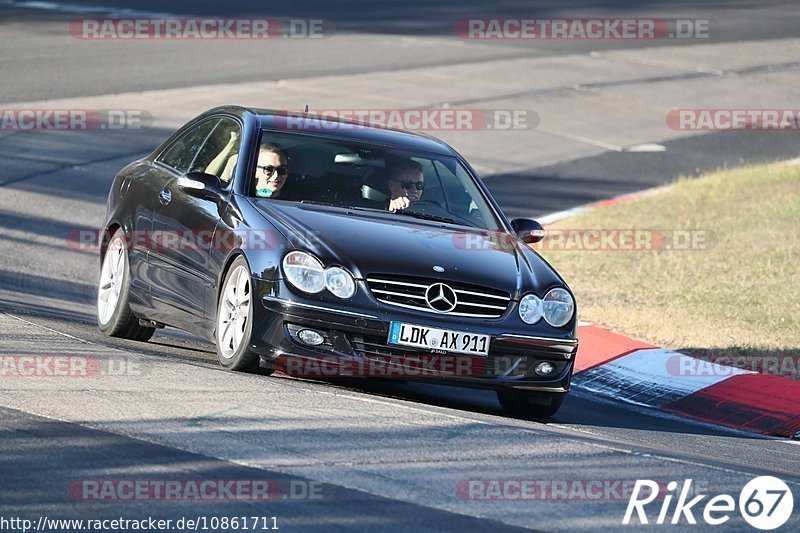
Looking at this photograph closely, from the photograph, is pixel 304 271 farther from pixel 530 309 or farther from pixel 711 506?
pixel 711 506

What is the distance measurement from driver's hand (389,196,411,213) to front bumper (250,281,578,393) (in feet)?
4.23

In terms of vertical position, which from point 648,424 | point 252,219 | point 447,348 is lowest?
point 648,424

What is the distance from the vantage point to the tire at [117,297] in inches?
380

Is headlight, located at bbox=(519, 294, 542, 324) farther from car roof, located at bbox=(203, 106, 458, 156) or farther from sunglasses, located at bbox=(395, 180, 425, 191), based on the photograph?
car roof, located at bbox=(203, 106, 458, 156)

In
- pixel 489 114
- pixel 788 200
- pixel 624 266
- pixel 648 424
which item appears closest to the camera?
pixel 648 424

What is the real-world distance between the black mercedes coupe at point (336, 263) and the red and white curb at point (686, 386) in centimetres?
164

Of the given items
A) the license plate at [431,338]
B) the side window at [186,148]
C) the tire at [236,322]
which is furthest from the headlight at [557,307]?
the side window at [186,148]

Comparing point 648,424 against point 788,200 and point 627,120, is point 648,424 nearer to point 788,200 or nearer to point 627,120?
point 788,200

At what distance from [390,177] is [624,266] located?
5.77m

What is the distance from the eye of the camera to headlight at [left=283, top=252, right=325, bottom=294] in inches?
310

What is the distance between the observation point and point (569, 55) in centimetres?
2842

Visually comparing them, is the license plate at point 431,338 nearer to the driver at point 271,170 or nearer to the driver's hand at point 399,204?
the driver's hand at point 399,204

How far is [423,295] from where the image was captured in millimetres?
7961

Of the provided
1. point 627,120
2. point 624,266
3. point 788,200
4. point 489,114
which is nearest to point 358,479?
point 624,266
